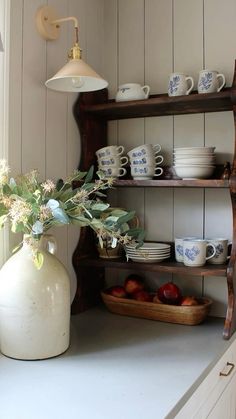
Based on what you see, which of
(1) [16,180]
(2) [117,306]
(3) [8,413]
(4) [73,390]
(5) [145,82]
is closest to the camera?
(3) [8,413]

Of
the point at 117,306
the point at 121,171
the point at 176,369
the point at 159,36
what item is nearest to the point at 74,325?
the point at 117,306

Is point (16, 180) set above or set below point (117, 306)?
above

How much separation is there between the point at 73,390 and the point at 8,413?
0.18 meters

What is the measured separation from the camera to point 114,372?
1.18m

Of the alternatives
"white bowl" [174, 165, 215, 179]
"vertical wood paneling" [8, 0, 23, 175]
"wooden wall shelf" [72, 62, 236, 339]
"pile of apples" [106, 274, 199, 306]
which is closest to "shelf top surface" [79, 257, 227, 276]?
"wooden wall shelf" [72, 62, 236, 339]

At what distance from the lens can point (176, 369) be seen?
3.94 feet

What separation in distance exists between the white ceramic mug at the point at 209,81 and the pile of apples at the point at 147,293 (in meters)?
0.71

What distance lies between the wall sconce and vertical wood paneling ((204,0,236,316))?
51 cm

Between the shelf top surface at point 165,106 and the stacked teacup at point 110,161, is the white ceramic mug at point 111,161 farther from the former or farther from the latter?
the shelf top surface at point 165,106

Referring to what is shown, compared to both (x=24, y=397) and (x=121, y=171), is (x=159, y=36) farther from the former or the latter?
(x=24, y=397)

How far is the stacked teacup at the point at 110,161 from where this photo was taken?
1.70 metres

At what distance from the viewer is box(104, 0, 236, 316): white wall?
1694 mm

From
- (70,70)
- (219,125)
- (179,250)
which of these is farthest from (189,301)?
(70,70)

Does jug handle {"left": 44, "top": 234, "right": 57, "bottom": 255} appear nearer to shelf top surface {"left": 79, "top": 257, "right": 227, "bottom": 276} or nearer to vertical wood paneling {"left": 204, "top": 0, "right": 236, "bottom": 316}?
shelf top surface {"left": 79, "top": 257, "right": 227, "bottom": 276}
